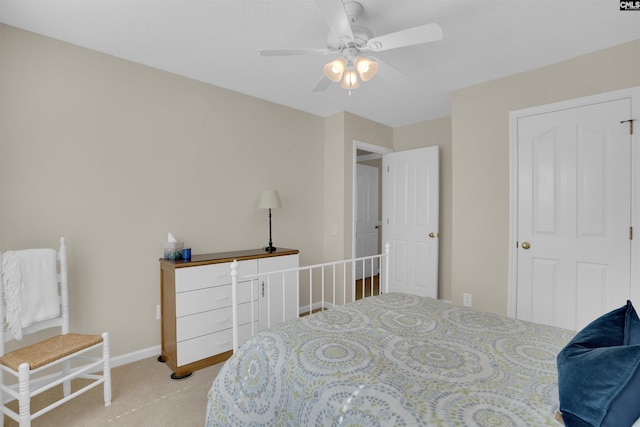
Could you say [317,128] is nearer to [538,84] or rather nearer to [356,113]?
[356,113]

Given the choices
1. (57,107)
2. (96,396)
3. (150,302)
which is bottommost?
(96,396)

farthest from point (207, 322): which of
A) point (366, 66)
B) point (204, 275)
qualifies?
point (366, 66)

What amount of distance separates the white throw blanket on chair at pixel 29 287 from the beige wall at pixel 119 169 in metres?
0.26

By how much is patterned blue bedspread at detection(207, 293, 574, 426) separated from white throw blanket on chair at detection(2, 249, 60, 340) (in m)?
1.40

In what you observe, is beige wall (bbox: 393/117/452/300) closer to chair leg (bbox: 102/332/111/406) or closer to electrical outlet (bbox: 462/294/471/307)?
electrical outlet (bbox: 462/294/471/307)

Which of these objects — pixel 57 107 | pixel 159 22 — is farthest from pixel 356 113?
pixel 57 107

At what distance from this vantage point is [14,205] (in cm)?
204

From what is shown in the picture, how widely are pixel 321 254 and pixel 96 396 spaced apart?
8.36 ft

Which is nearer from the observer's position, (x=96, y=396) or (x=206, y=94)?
(x=96, y=396)

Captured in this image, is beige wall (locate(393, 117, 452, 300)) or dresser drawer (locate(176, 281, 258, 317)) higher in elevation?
beige wall (locate(393, 117, 452, 300))

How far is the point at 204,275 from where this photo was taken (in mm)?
2455

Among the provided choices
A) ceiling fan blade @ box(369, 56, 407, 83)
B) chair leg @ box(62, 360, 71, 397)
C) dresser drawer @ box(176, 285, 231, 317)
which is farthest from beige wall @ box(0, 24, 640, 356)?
ceiling fan blade @ box(369, 56, 407, 83)

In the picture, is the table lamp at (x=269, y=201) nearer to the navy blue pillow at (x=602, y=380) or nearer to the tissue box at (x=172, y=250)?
the tissue box at (x=172, y=250)

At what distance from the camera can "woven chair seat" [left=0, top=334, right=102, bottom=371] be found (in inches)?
65.1
